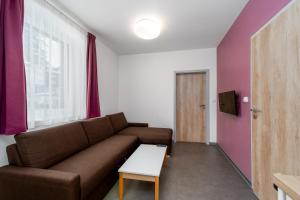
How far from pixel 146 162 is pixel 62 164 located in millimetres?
1035

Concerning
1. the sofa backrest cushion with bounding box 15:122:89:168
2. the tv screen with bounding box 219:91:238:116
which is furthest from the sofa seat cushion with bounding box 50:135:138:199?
the tv screen with bounding box 219:91:238:116

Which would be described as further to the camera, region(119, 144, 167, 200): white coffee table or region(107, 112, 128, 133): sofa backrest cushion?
A: region(107, 112, 128, 133): sofa backrest cushion

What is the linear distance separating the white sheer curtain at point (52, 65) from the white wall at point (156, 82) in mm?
1799

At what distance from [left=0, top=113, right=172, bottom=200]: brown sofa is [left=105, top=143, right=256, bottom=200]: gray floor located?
0.41 metres

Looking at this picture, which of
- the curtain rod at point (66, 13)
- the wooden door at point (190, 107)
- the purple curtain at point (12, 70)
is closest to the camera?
the purple curtain at point (12, 70)

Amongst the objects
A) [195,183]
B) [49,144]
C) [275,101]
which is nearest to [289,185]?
[275,101]

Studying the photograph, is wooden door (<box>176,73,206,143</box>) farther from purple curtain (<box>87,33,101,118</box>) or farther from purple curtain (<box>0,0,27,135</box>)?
purple curtain (<box>0,0,27,135</box>)

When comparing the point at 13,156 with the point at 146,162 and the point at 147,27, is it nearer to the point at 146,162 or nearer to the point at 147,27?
the point at 146,162

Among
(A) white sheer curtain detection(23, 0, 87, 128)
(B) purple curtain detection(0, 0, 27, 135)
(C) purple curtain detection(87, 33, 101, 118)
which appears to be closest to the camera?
(B) purple curtain detection(0, 0, 27, 135)

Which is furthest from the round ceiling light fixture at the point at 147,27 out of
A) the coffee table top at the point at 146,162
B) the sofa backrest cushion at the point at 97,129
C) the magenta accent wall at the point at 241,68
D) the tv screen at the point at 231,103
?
the coffee table top at the point at 146,162

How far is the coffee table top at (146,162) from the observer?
1.63 m

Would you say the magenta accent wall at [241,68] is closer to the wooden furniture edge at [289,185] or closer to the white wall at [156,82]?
the white wall at [156,82]

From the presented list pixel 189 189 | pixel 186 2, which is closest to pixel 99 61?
pixel 186 2

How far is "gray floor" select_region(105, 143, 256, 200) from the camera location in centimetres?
179
